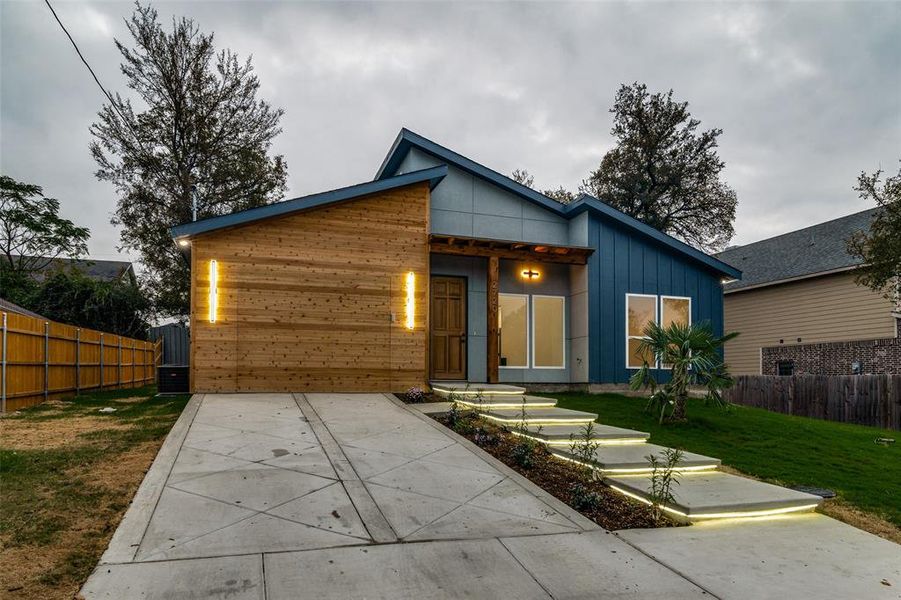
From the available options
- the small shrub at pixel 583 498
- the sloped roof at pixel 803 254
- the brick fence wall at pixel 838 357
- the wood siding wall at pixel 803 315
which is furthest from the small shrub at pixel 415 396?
the sloped roof at pixel 803 254

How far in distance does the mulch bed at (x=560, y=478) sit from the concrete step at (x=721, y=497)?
18cm

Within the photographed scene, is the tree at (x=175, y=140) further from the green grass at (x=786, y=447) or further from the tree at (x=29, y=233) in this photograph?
the green grass at (x=786, y=447)

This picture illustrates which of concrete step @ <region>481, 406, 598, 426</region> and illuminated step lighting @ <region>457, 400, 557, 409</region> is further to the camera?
illuminated step lighting @ <region>457, 400, 557, 409</region>

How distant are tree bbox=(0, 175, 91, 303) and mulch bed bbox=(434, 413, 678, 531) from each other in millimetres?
23721

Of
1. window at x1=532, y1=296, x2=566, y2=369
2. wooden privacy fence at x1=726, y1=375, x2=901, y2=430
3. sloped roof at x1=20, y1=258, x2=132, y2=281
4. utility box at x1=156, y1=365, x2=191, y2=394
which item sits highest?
sloped roof at x1=20, y1=258, x2=132, y2=281

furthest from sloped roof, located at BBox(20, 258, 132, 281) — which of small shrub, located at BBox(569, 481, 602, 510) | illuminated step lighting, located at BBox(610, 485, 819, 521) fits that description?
illuminated step lighting, located at BBox(610, 485, 819, 521)

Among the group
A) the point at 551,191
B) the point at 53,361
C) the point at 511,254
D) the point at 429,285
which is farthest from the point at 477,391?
the point at 551,191

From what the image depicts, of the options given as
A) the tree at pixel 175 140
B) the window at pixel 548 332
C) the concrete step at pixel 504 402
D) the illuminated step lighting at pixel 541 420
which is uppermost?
the tree at pixel 175 140

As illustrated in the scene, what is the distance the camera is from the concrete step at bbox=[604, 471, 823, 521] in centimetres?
454

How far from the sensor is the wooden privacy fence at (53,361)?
338 inches

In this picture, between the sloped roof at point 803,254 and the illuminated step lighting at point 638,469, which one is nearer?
the illuminated step lighting at point 638,469

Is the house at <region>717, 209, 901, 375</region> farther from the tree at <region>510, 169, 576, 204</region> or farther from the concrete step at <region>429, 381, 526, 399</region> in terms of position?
the tree at <region>510, 169, 576, 204</region>

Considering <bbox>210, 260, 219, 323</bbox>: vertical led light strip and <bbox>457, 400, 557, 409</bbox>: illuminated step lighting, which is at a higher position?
<bbox>210, 260, 219, 323</bbox>: vertical led light strip

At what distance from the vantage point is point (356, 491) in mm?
4668
